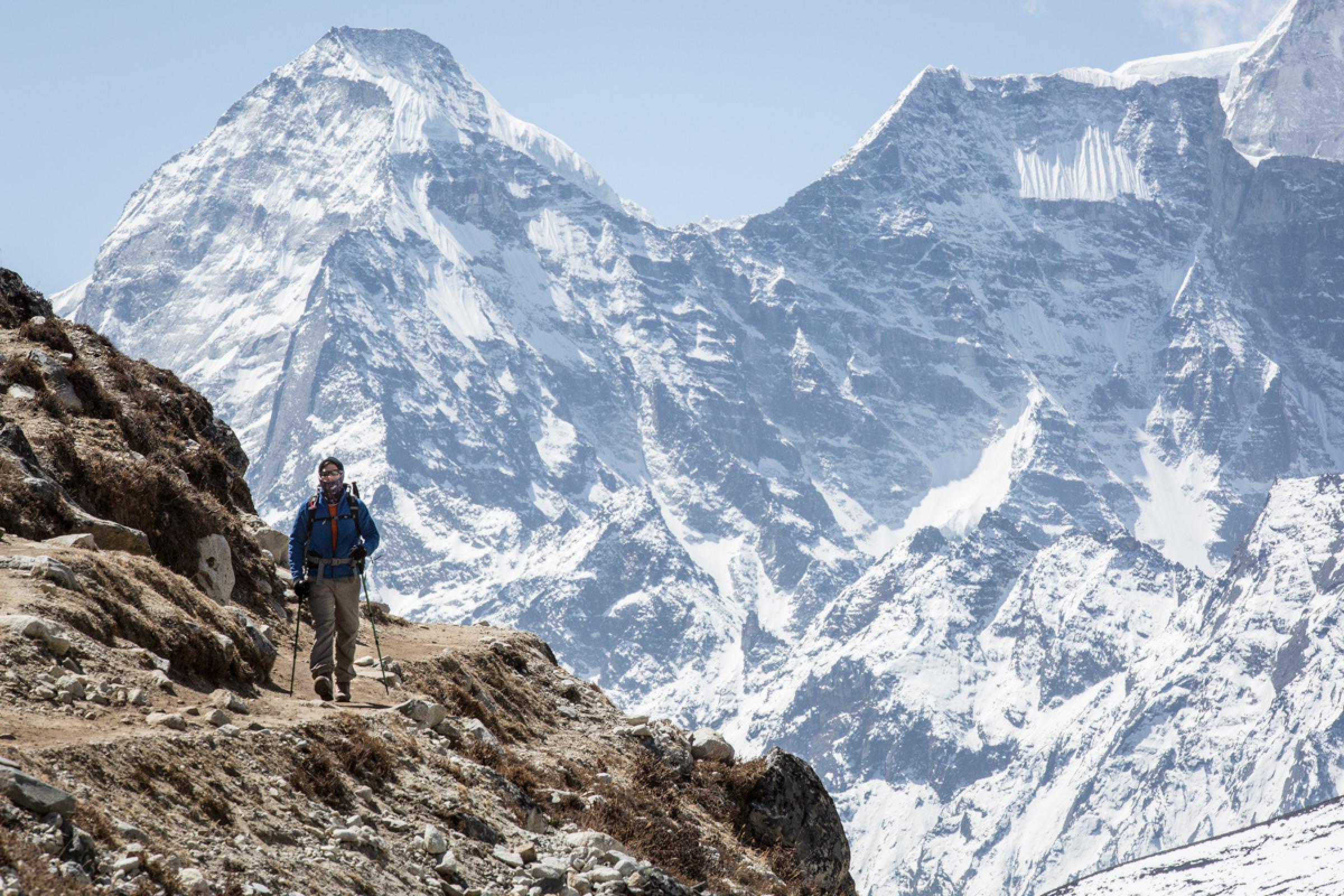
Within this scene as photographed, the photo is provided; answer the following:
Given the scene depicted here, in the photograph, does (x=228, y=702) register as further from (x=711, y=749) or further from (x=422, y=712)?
(x=711, y=749)

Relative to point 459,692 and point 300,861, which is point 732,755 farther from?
point 300,861

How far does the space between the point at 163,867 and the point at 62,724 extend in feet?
7.58

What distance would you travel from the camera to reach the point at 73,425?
2205 centimetres

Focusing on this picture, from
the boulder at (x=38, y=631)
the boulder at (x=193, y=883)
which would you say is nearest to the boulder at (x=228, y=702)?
the boulder at (x=38, y=631)

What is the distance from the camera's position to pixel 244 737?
1313cm

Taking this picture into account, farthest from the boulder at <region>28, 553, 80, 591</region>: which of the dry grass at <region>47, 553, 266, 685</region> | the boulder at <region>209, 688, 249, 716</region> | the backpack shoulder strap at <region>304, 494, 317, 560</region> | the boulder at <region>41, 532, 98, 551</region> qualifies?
the backpack shoulder strap at <region>304, 494, 317, 560</region>

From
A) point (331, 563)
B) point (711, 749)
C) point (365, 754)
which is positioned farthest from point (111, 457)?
point (711, 749)

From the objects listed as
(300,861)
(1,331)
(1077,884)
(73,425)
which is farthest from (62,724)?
(1077,884)

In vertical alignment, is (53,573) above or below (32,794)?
above

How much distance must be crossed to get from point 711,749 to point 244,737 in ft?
33.6

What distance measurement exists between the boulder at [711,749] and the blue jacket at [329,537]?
21.7ft

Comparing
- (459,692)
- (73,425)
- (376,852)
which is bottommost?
(376,852)

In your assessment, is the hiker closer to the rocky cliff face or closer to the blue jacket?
the blue jacket

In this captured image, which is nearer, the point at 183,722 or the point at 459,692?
the point at 183,722
